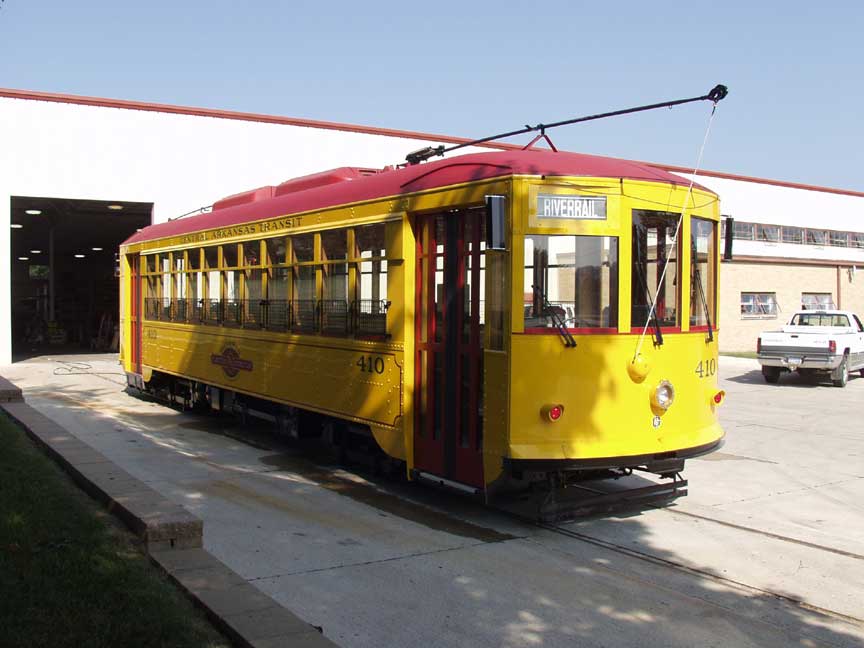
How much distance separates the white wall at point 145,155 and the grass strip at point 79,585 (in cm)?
1803

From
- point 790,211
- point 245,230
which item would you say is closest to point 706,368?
point 245,230

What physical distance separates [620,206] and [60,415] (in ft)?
34.9

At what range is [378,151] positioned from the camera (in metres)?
26.0

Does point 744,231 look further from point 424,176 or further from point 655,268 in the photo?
point 424,176

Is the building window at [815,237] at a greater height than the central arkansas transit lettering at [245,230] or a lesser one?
greater

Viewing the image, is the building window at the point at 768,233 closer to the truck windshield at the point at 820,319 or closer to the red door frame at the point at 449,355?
the truck windshield at the point at 820,319

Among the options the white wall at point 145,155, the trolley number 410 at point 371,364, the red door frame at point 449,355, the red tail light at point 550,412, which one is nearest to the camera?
the red tail light at point 550,412

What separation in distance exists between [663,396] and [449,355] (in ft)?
5.93

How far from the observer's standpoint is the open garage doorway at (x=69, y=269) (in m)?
Result: 27.6

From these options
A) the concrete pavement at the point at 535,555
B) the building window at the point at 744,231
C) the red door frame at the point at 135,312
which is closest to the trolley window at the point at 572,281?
the concrete pavement at the point at 535,555

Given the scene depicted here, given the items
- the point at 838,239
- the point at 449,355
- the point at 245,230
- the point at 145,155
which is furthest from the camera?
the point at 838,239

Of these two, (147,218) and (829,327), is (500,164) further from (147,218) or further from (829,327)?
(147,218)

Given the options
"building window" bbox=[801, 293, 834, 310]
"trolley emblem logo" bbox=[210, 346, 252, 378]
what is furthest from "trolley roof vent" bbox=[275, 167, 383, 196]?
"building window" bbox=[801, 293, 834, 310]

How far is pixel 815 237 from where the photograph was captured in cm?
3706
